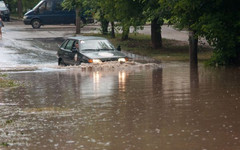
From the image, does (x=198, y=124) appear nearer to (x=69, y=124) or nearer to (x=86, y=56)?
(x=69, y=124)

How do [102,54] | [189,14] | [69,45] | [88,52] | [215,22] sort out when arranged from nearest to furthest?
1. [215,22]
2. [189,14]
3. [102,54]
4. [88,52]
5. [69,45]

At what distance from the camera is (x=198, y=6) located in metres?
21.0

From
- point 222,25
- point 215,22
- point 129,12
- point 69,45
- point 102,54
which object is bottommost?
point 102,54

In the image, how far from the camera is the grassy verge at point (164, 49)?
28.0 m

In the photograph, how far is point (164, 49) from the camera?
31688 mm

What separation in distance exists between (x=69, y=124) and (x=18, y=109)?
2.16 metres

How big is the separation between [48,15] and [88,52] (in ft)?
87.9

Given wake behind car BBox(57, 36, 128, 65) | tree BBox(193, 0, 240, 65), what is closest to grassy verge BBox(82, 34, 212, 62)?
wake behind car BBox(57, 36, 128, 65)

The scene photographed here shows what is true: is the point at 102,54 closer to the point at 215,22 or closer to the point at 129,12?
the point at 215,22

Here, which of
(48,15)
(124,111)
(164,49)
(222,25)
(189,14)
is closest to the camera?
(124,111)

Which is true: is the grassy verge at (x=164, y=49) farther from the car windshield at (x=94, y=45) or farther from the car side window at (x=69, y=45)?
the car side window at (x=69, y=45)

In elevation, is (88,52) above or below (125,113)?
above

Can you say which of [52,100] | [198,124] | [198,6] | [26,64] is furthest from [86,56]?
[198,124]

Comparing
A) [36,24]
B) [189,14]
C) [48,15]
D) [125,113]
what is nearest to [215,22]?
[189,14]
